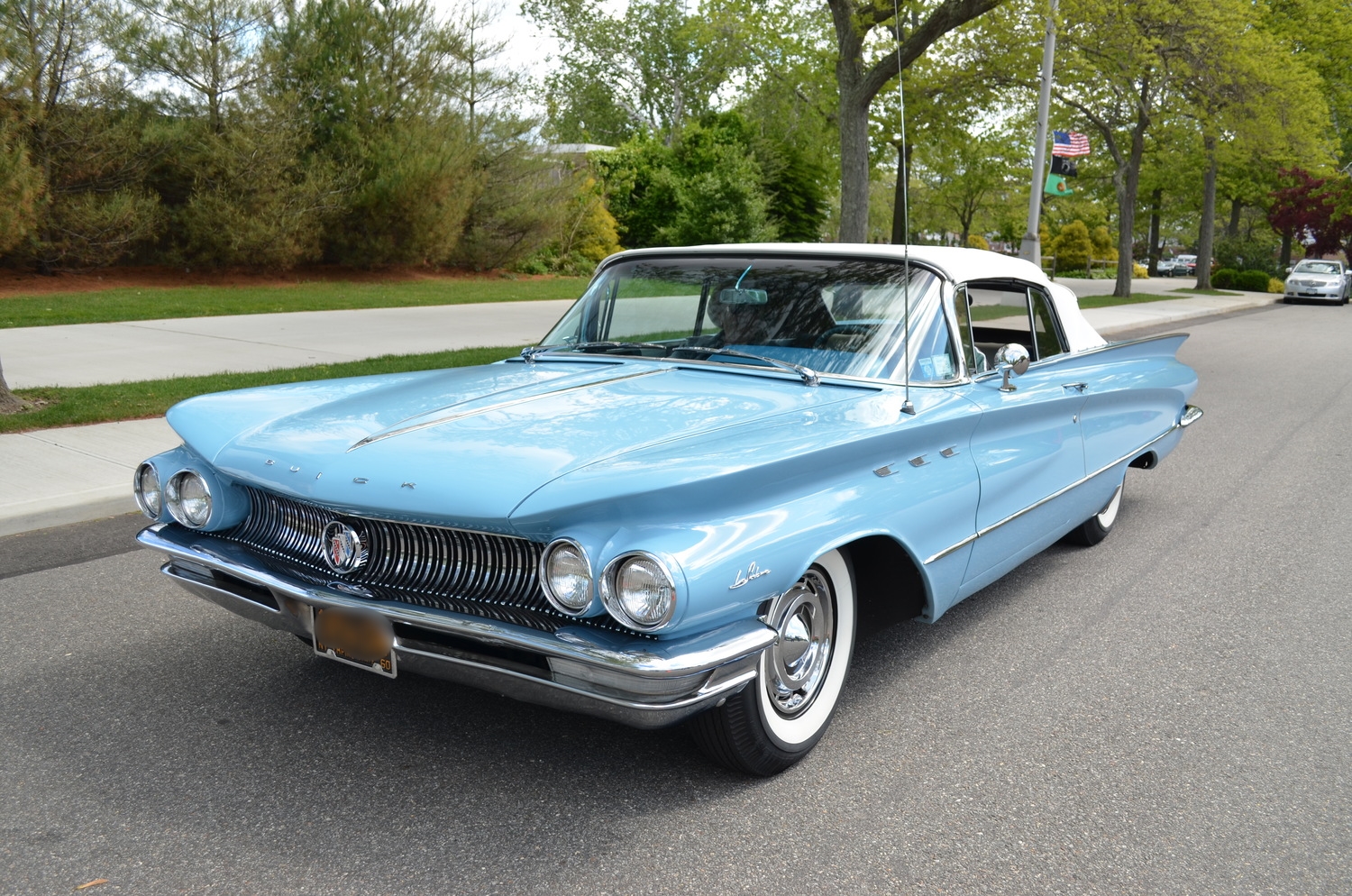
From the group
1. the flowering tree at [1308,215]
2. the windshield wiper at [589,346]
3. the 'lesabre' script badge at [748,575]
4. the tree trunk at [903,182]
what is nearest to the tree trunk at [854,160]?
the tree trunk at [903,182]

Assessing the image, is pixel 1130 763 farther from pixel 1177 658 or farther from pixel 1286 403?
pixel 1286 403

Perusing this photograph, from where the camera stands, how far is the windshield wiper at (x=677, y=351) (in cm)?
367

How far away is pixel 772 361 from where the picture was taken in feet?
12.6

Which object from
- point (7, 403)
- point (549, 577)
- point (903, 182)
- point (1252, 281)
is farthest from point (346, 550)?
point (1252, 281)

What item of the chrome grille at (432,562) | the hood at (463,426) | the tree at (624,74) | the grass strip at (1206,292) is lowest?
the grass strip at (1206,292)

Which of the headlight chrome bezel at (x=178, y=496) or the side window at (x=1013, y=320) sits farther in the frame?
the side window at (x=1013, y=320)

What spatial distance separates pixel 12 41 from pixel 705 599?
21.2m

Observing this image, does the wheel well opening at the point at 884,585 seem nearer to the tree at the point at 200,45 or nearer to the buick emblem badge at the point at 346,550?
the buick emblem badge at the point at 346,550

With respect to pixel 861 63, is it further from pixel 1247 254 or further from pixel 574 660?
pixel 1247 254

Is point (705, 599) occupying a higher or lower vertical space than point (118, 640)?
higher

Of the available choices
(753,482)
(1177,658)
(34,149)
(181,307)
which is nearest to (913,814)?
(753,482)

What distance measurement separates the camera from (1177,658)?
400 centimetres

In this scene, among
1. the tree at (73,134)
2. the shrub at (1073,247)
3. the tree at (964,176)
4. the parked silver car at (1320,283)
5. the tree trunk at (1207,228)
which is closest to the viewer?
the tree at (73,134)

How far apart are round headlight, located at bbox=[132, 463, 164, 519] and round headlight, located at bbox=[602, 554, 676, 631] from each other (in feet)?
5.91
